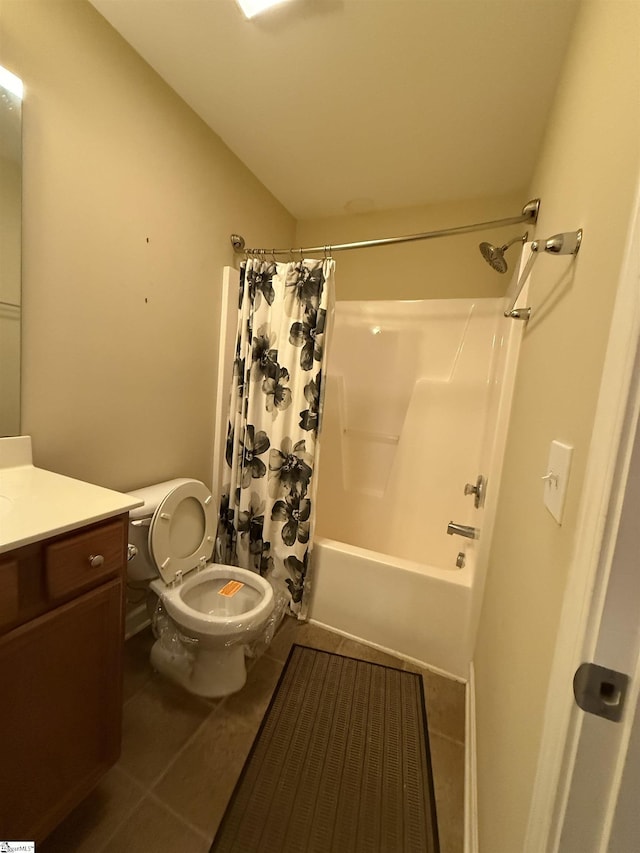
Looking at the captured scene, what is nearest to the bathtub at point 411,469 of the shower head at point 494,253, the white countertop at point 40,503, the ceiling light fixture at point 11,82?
the shower head at point 494,253

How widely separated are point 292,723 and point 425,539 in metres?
1.14

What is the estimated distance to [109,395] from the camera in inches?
53.9

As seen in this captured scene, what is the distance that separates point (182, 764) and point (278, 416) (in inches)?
52.6

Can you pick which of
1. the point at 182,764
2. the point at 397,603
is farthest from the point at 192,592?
the point at 397,603

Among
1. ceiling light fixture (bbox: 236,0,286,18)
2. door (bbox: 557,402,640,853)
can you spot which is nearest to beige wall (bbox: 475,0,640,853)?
door (bbox: 557,402,640,853)

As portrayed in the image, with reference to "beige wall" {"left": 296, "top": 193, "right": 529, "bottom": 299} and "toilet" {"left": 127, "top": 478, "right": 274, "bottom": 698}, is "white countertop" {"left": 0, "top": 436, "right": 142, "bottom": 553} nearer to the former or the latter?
"toilet" {"left": 127, "top": 478, "right": 274, "bottom": 698}

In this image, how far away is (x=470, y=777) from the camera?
110cm

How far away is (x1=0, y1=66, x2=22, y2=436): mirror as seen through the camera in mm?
1006

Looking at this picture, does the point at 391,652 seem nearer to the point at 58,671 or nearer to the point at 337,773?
the point at 337,773

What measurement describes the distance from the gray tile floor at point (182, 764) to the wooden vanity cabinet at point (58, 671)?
0.15 meters

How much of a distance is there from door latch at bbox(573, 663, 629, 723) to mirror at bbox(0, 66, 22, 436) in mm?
1463

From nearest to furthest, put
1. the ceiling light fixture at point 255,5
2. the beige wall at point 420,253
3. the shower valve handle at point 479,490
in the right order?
the ceiling light fixture at point 255,5 → the shower valve handle at point 479,490 → the beige wall at point 420,253

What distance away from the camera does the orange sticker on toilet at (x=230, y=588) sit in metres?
1.45

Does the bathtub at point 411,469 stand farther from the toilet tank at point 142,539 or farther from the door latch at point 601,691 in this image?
the door latch at point 601,691
